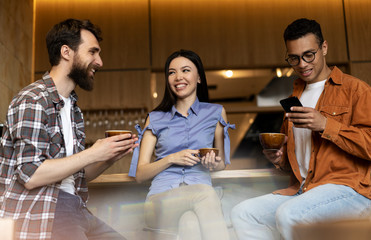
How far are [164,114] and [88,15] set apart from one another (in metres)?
2.62

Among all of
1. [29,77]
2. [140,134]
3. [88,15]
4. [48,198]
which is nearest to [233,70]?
[88,15]

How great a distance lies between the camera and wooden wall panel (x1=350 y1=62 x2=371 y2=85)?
13.7ft

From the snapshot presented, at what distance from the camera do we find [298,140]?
1.95 meters

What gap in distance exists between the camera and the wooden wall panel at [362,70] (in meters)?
4.17

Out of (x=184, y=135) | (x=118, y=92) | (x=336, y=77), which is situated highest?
(x=118, y=92)

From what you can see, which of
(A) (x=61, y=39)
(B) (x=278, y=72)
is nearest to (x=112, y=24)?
(B) (x=278, y=72)

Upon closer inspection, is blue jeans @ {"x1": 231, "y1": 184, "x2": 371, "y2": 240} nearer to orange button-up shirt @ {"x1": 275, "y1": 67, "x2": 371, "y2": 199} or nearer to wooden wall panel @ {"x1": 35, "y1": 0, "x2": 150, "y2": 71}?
orange button-up shirt @ {"x1": 275, "y1": 67, "x2": 371, "y2": 199}

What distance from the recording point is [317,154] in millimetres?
1801

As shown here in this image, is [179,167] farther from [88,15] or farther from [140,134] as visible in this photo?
[88,15]

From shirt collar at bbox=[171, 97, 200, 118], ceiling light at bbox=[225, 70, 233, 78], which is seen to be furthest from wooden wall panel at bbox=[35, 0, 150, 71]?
shirt collar at bbox=[171, 97, 200, 118]

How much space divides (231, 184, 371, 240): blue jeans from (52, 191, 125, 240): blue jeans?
23.3 inches

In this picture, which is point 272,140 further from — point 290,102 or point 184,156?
point 184,156

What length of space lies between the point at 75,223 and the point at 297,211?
2.96 ft

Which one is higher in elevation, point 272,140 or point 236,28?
point 236,28
